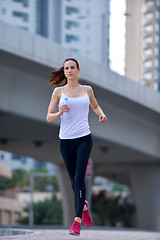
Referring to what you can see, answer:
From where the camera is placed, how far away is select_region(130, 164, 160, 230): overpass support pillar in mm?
36000

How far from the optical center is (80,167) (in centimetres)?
717

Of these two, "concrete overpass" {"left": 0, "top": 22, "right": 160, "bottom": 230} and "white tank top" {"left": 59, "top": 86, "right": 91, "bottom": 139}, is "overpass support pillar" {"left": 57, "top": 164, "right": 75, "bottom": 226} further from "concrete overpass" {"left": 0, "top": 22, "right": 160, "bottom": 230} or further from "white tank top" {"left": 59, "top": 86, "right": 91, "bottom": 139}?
"white tank top" {"left": 59, "top": 86, "right": 91, "bottom": 139}

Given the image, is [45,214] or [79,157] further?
[45,214]

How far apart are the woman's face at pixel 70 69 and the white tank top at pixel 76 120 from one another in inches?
10.9

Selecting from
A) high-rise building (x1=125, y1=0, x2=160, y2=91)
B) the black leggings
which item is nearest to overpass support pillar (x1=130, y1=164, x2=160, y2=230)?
the black leggings

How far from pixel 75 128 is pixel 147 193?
3060 centimetres

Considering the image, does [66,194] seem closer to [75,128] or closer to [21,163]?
[75,128]

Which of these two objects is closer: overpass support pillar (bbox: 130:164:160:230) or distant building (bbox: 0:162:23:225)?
overpass support pillar (bbox: 130:164:160:230)

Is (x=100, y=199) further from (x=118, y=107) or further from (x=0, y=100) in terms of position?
(x=0, y=100)

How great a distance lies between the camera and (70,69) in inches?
288

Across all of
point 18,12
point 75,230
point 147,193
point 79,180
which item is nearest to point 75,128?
point 79,180

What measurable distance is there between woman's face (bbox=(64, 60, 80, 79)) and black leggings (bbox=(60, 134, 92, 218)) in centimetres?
75

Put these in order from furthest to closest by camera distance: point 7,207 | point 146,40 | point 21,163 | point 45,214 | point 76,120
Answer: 1. point 146,40
2. point 21,163
3. point 7,207
4. point 45,214
5. point 76,120

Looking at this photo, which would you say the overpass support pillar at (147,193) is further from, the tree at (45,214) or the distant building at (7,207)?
the distant building at (7,207)
